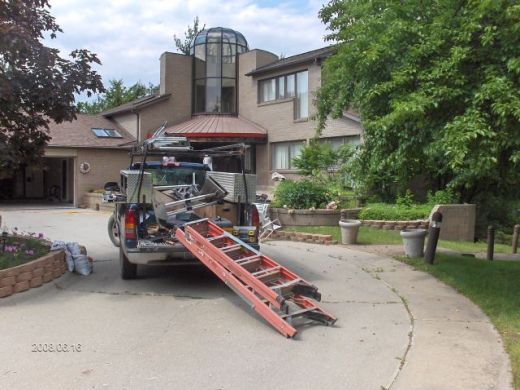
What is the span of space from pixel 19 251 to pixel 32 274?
1023 millimetres

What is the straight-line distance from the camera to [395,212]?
15398mm

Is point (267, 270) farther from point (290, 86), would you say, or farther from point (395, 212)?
point (290, 86)

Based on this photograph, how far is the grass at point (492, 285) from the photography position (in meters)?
5.66

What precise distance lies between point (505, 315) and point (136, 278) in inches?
206

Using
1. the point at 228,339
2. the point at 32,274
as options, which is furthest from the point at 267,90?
the point at 228,339

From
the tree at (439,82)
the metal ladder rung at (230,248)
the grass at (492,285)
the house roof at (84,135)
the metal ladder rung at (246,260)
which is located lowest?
the grass at (492,285)

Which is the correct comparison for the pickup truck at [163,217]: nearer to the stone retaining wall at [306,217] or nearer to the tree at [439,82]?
the tree at [439,82]

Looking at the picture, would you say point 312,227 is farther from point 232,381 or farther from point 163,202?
point 232,381

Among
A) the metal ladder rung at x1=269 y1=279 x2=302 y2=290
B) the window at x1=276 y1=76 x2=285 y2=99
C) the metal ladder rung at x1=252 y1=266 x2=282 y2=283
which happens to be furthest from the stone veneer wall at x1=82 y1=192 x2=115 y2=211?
the metal ladder rung at x1=269 y1=279 x2=302 y2=290

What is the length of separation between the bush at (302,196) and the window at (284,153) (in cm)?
904

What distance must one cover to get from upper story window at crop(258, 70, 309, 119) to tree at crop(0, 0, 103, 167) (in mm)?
16284

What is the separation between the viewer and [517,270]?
945cm

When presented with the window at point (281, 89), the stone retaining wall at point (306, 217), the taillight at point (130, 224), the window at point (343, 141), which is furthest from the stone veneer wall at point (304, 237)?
the window at point (281, 89)

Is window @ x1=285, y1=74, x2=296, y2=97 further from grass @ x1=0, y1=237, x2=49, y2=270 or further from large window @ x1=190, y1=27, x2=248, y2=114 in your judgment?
grass @ x1=0, y1=237, x2=49, y2=270
